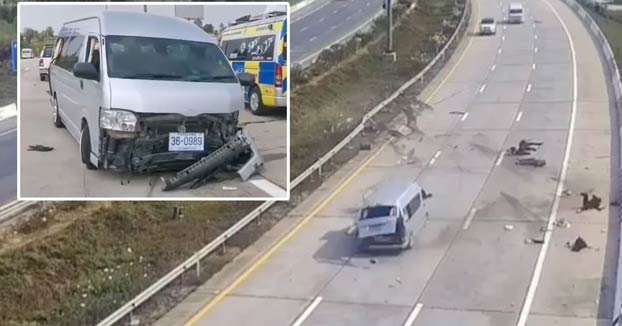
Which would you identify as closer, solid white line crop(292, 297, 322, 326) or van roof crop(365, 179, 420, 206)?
solid white line crop(292, 297, 322, 326)

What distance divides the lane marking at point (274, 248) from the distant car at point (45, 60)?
5393 mm

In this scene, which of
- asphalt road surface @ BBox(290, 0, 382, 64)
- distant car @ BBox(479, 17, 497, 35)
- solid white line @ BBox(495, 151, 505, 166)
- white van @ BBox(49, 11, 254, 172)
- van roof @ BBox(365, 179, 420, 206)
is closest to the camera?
white van @ BBox(49, 11, 254, 172)

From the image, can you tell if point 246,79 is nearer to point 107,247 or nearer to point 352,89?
point 107,247

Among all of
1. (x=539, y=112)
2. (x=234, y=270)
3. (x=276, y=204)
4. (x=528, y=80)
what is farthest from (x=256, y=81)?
(x=528, y=80)

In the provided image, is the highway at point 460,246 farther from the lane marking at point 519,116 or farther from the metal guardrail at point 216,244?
the metal guardrail at point 216,244

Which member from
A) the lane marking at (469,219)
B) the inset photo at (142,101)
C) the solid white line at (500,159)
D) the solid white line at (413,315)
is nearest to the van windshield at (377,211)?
the lane marking at (469,219)

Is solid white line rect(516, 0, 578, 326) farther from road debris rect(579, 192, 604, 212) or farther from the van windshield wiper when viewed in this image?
the van windshield wiper

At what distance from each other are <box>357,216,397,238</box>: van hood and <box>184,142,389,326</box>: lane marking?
6.30 ft

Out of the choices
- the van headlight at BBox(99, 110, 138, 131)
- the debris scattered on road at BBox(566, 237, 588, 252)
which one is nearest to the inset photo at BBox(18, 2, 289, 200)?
the van headlight at BBox(99, 110, 138, 131)

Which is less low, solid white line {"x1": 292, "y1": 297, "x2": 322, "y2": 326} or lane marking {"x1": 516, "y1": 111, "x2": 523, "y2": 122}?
lane marking {"x1": 516, "y1": 111, "x2": 523, "y2": 122}

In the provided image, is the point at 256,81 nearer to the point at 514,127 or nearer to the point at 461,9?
the point at 514,127

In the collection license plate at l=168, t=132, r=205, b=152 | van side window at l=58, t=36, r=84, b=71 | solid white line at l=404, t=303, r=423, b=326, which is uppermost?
van side window at l=58, t=36, r=84, b=71

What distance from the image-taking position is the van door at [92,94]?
17.9 meters

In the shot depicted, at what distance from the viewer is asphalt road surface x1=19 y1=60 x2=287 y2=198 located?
18469 millimetres
